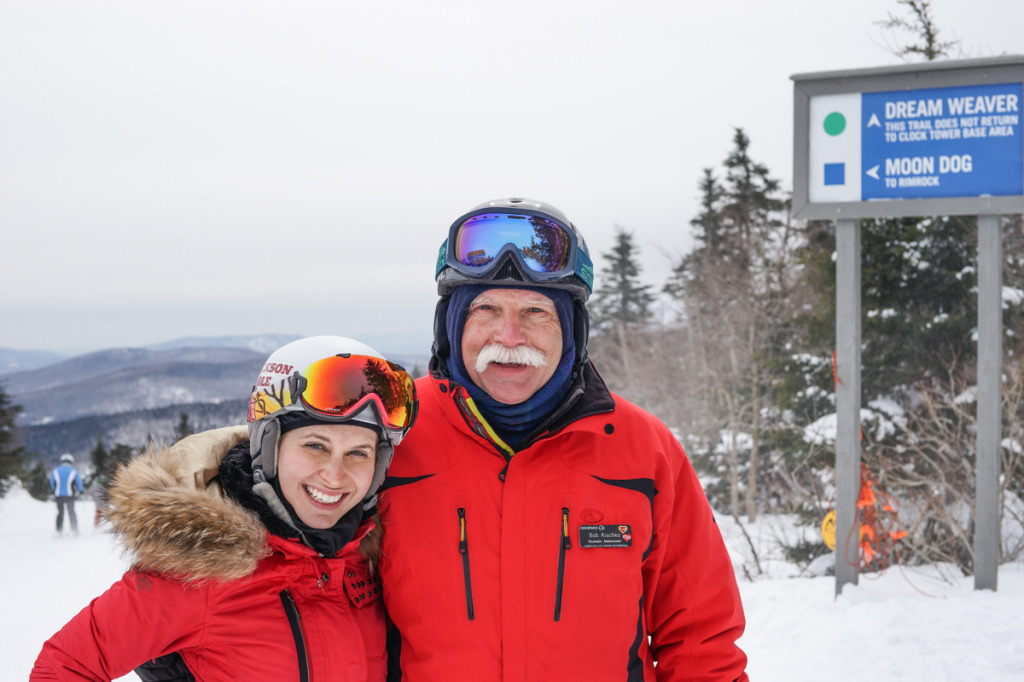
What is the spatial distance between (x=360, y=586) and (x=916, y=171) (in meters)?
5.53

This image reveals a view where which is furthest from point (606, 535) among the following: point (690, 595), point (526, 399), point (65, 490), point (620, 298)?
point (620, 298)

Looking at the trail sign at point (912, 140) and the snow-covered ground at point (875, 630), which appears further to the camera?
the trail sign at point (912, 140)

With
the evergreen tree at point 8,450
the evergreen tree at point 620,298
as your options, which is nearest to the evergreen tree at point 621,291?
the evergreen tree at point 620,298

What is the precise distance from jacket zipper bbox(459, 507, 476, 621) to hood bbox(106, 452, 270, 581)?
1.73 feet

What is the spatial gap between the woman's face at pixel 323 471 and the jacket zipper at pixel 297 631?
21cm

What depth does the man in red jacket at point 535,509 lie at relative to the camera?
206 centimetres

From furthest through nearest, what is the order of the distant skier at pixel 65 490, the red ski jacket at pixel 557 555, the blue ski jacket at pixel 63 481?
the blue ski jacket at pixel 63 481 → the distant skier at pixel 65 490 → the red ski jacket at pixel 557 555

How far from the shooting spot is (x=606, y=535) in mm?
2143

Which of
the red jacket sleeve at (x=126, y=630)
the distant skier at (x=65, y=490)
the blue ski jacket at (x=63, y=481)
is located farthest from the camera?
the blue ski jacket at (x=63, y=481)

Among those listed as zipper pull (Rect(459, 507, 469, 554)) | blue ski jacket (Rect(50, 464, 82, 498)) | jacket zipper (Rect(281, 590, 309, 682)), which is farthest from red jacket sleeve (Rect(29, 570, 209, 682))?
blue ski jacket (Rect(50, 464, 82, 498))

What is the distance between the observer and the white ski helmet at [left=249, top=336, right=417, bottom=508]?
2131 mm

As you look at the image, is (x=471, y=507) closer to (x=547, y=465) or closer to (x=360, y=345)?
(x=547, y=465)

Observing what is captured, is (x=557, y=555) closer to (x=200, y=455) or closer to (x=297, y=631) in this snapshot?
(x=297, y=631)

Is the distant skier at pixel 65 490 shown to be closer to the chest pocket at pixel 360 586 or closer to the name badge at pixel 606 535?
the chest pocket at pixel 360 586
